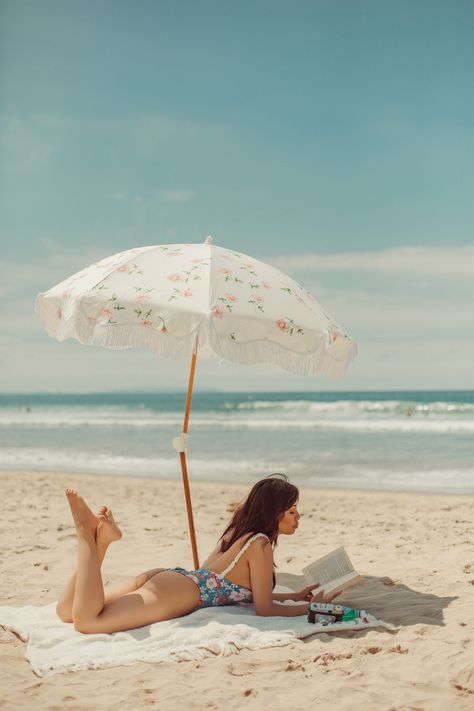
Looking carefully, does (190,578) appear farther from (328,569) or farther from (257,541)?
(328,569)

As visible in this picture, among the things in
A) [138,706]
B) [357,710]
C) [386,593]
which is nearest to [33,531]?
[386,593]

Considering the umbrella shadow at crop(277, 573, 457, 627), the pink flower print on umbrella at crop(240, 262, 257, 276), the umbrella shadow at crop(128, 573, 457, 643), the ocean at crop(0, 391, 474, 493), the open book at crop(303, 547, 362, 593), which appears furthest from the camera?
the ocean at crop(0, 391, 474, 493)

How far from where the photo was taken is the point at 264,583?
424 cm

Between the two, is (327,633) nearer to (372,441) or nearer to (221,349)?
(221,349)

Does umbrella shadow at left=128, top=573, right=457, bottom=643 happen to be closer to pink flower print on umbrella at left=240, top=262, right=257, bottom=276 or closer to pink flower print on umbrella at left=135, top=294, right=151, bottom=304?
pink flower print on umbrella at left=135, top=294, right=151, bottom=304

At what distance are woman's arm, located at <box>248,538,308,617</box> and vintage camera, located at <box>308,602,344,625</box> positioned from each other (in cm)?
12

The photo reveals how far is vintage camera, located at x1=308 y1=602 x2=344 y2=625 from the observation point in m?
4.21

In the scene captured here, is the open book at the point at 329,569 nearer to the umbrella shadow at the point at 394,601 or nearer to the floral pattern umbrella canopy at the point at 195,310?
the umbrella shadow at the point at 394,601

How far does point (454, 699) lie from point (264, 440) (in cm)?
1721

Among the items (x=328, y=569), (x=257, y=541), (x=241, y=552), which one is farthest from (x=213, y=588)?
(x=328, y=569)

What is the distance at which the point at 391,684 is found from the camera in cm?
335

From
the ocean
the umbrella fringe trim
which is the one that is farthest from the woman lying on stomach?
the ocean

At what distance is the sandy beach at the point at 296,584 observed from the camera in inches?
129

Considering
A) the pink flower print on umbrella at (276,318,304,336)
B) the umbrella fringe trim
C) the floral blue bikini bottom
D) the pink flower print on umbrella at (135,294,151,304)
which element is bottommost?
the floral blue bikini bottom
